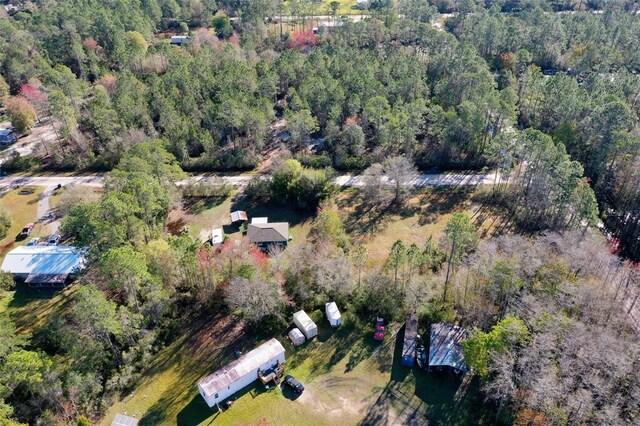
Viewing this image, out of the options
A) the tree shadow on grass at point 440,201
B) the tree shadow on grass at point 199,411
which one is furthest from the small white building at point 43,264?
the tree shadow on grass at point 440,201

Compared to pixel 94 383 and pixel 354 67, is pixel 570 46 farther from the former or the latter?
pixel 94 383

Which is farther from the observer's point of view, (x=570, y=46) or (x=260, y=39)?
(x=260, y=39)

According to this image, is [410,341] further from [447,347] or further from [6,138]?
[6,138]

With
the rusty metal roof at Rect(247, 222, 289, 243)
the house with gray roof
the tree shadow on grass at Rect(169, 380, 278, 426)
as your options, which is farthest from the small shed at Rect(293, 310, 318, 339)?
the rusty metal roof at Rect(247, 222, 289, 243)

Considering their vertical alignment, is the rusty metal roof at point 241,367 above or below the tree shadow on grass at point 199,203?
below

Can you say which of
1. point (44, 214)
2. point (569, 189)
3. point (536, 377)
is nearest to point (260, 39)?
point (44, 214)

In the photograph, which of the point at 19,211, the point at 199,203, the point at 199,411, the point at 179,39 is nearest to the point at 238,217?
the point at 199,203

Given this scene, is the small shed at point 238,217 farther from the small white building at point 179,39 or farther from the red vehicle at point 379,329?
the small white building at point 179,39
